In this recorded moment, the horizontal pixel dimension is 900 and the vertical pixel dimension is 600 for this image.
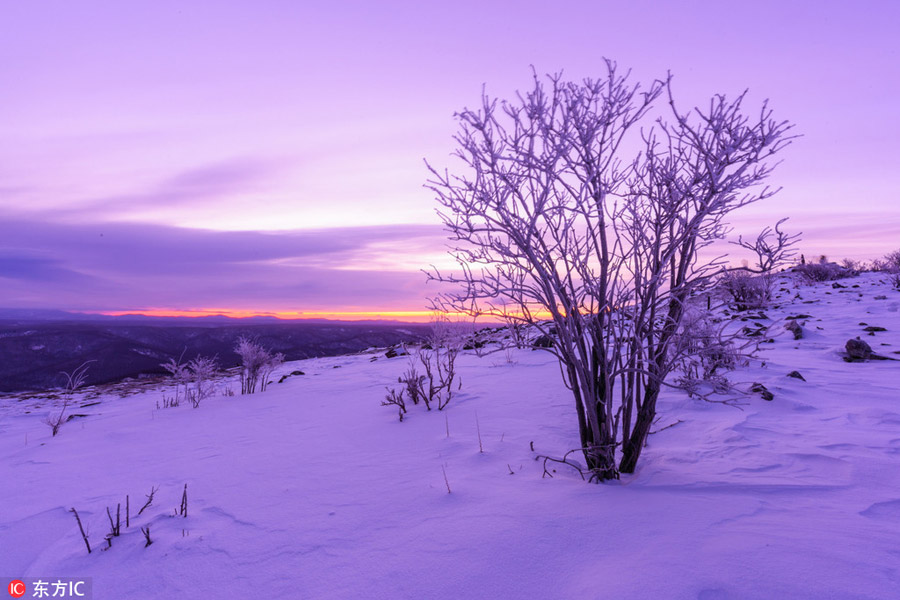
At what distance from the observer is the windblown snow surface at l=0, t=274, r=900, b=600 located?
208 cm

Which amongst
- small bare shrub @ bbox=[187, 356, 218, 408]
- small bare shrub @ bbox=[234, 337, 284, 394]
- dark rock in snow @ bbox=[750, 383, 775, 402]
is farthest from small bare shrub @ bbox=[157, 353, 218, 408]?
dark rock in snow @ bbox=[750, 383, 775, 402]

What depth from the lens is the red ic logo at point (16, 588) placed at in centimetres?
238

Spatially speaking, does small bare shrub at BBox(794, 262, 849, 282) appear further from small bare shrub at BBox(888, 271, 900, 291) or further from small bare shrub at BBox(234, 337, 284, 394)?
small bare shrub at BBox(234, 337, 284, 394)

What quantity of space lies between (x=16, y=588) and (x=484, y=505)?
8.52ft

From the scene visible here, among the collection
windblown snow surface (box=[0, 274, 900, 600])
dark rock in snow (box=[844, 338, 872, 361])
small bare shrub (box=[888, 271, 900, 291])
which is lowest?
windblown snow surface (box=[0, 274, 900, 600])

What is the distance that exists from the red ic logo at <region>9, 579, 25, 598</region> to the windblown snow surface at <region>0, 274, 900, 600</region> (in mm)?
94

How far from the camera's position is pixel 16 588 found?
7.98ft

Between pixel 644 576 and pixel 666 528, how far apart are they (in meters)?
0.50

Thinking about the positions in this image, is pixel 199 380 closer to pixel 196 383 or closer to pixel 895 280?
pixel 196 383

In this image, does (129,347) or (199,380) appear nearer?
(199,380)

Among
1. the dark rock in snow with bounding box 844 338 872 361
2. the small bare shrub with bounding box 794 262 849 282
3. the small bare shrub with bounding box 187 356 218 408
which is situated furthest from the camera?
the small bare shrub with bounding box 794 262 849 282

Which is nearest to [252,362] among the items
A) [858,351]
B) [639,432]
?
[639,432]

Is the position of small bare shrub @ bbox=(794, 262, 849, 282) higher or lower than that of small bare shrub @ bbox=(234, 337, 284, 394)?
higher

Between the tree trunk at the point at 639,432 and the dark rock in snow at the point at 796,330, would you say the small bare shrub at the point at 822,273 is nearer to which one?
the dark rock in snow at the point at 796,330
